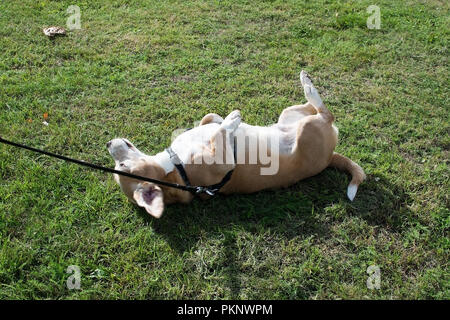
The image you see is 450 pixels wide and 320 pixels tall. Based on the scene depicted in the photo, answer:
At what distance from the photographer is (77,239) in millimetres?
3391

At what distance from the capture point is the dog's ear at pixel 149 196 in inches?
119

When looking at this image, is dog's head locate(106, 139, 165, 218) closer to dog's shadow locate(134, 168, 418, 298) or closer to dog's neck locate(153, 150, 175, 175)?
dog's neck locate(153, 150, 175, 175)

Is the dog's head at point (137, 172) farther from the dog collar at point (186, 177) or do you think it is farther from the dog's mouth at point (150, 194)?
the dog collar at point (186, 177)

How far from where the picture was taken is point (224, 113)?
15.3 ft

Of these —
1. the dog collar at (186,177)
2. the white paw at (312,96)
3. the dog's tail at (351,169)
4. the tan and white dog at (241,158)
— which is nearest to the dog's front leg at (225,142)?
the tan and white dog at (241,158)

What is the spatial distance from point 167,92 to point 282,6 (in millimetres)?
2957

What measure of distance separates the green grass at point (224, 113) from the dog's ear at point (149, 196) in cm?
40

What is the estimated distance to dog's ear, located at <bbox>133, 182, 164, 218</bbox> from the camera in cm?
303

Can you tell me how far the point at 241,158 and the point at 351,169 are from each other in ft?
3.53

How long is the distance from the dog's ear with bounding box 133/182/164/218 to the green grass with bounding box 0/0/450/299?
0.40 m
